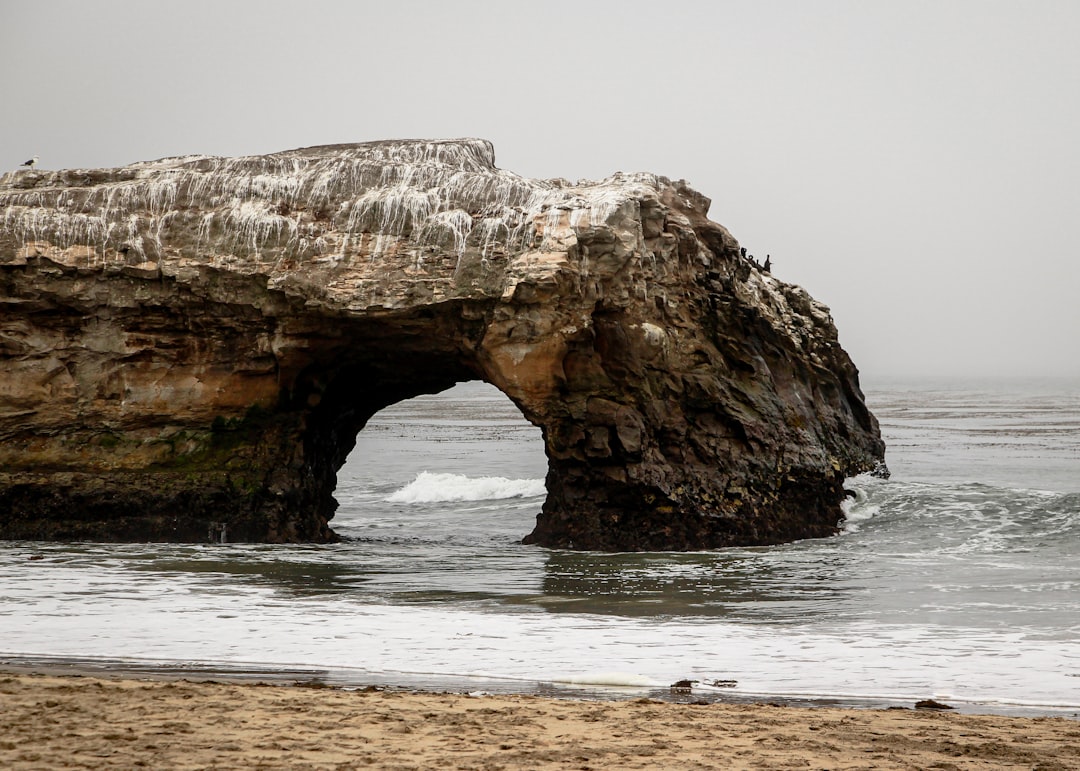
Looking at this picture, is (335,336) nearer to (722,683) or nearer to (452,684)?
(452,684)

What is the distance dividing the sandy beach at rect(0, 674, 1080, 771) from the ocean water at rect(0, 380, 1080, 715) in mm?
629

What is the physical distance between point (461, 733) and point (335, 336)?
848 centimetres

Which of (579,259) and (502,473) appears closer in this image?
(579,259)

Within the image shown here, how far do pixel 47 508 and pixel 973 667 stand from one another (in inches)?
412

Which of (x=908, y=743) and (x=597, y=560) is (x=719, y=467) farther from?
(x=908, y=743)

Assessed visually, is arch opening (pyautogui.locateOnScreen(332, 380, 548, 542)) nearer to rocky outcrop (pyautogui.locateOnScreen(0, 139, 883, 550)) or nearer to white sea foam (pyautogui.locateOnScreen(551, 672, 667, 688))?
rocky outcrop (pyautogui.locateOnScreen(0, 139, 883, 550))

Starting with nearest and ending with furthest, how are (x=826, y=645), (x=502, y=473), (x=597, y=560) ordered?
(x=826, y=645), (x=597, y=560), (x=502, y=473)

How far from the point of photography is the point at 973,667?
25.6 ft

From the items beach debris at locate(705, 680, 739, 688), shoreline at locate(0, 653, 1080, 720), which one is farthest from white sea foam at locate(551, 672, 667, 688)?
beach debris at locate(705, 680, 739, 688)

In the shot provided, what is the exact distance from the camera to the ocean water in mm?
7590

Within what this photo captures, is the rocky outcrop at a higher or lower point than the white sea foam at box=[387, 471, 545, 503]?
higher

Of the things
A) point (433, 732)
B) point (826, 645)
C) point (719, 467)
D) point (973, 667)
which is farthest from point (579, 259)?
point (433, 732)

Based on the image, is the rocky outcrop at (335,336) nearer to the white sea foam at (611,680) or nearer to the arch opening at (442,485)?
the arch opening at (442,485)

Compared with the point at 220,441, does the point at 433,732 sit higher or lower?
lower
